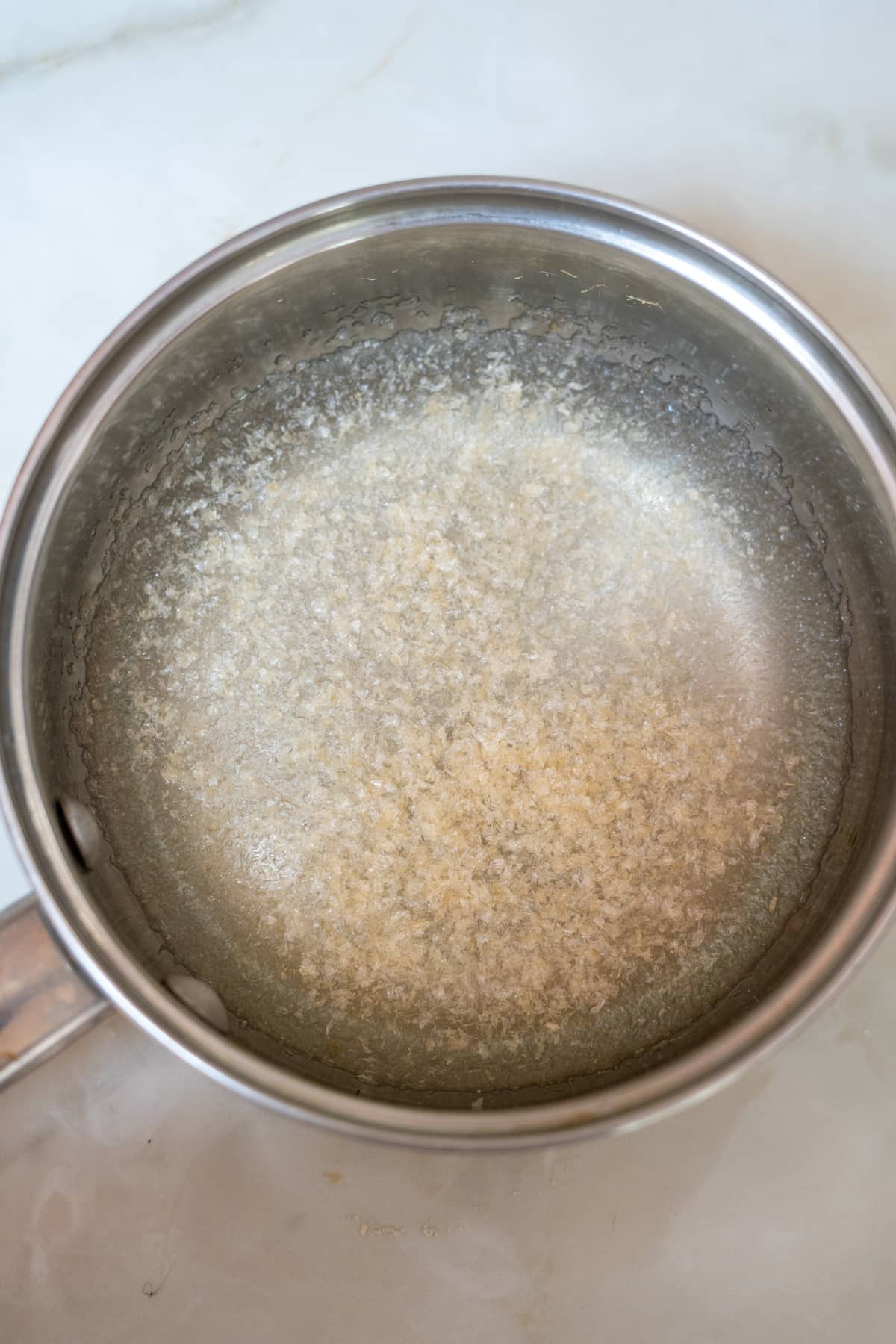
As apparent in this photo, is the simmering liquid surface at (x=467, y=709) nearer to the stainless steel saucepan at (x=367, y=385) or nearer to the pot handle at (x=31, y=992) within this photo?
the stainless steel saucepan at (x=367, y=385)

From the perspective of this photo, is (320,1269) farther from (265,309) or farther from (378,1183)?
(265,309)

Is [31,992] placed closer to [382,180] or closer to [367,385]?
[367,385]

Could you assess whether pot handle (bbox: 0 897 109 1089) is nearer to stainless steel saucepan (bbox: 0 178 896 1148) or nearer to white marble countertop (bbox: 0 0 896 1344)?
stainless steel saucepan (bbox: 0 178 896 1148)

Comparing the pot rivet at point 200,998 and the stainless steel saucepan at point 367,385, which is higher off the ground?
the stainless steel saucepan at point 367,385

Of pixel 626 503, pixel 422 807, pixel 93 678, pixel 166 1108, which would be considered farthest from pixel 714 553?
pixel 166 1108

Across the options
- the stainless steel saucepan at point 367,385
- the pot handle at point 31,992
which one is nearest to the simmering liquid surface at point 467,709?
the stainless steel saucepan at point 367,385

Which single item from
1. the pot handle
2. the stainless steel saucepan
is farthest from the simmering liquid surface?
the pot handle

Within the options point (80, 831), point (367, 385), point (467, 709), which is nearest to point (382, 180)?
point (367, 385)
